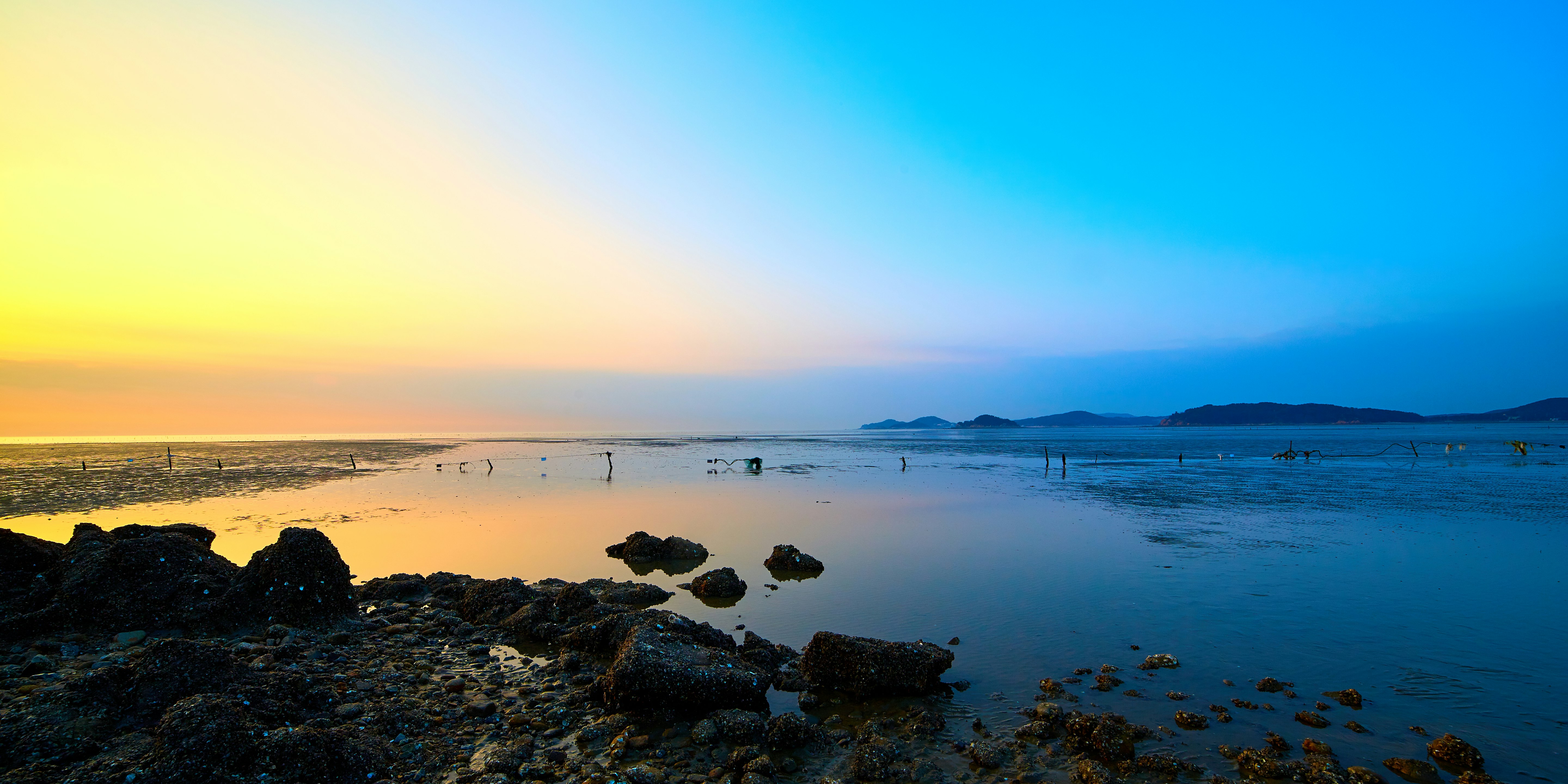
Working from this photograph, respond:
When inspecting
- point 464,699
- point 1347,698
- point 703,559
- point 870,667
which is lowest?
point 703,559

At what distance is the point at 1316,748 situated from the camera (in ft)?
20.0

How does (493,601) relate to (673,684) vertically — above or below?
below

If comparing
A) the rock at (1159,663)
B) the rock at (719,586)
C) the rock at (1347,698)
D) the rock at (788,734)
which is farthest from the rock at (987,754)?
the rock at (719,586)

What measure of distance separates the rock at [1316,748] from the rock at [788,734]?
505 centimetres

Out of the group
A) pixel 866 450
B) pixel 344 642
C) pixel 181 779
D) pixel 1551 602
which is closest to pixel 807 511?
pixel 344 642

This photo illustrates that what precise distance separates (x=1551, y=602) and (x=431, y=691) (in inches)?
750

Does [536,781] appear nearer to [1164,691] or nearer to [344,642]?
[344,642]

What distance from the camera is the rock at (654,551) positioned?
53.2 feet

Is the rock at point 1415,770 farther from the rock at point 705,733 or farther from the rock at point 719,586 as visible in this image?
the rock at point 719,586

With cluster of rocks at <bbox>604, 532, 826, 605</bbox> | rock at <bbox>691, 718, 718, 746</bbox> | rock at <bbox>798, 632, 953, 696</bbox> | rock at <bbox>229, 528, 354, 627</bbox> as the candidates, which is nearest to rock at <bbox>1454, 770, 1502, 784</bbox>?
rock at <bbox>798, 632, 953, 696</bbox>

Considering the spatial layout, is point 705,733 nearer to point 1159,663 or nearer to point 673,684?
point 673,684

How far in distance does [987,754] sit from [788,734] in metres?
2.03

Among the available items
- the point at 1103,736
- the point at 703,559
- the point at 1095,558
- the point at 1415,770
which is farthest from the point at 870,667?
the point at 1095,558

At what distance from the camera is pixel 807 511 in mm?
24297
